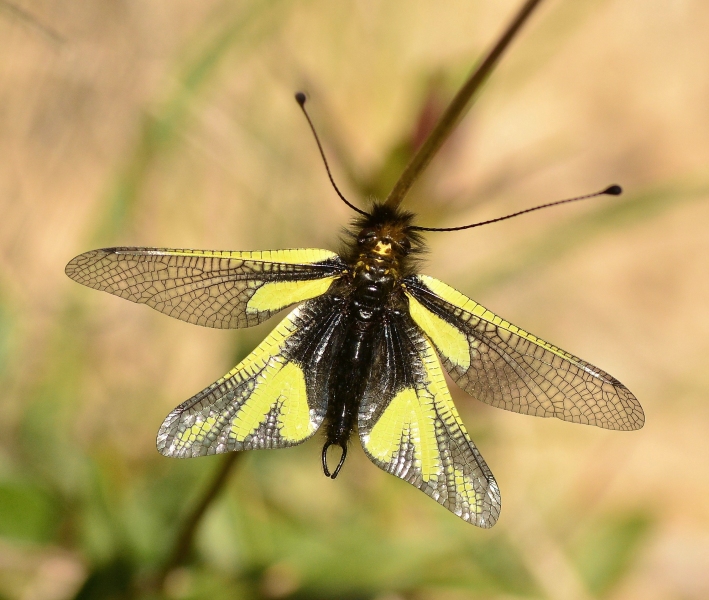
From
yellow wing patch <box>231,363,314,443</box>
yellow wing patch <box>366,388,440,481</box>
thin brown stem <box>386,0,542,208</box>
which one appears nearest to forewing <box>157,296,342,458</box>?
yellow wing patch <box>231,363,314,443</box>

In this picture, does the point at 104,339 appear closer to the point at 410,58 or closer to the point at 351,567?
the point at 351,567

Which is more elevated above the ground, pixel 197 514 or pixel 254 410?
pixel 254 410

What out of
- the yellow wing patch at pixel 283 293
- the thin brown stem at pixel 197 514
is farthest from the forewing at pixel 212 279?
the thin brown stem at pixel 197 514

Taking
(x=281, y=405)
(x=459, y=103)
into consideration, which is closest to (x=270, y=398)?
(x=281, y=405)

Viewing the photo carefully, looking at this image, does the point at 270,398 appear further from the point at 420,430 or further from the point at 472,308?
the point at 472,308

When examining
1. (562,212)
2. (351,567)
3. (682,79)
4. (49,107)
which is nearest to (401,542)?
(351,567)

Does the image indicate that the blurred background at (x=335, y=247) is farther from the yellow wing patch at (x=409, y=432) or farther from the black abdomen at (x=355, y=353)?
the yellow wing patch at (x=409, y=432)

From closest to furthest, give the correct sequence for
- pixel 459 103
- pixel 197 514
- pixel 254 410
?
pixel 459 103 → pixel 254 410 → pixel 197 514
